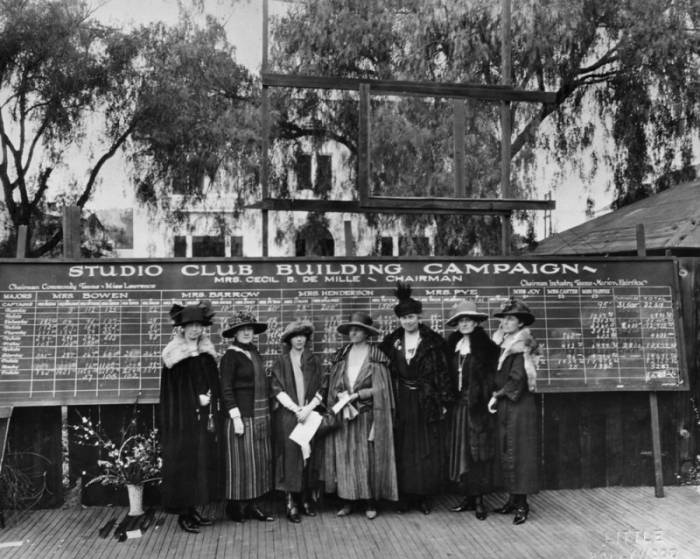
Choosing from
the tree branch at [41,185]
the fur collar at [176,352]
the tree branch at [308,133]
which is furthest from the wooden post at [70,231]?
the tree branch at [41,185]

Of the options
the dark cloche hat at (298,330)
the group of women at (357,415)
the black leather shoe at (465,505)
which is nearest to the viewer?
the group of women at (357,415)

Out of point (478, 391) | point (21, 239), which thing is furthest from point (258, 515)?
point (21, 239)

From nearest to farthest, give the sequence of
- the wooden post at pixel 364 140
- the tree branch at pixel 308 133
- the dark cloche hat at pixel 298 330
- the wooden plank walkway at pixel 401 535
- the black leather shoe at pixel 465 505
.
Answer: the wooden plank walkway at pixel 401 535 < the dark cloche hat at pixel 298 330 < the black leather shoe at pixel 465 505 < the wooden post at pixel 364 140 < the tree branch at pixel 308 133

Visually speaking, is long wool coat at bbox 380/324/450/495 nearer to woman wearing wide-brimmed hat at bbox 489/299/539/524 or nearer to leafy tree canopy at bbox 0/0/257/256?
woman wearing wide-brimmed hat at bbox 489/299/539/524

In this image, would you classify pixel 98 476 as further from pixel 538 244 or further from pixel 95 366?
pixel 538 244

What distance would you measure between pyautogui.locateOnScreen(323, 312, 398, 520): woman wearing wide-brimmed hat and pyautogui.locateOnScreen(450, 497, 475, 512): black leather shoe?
0.58 m

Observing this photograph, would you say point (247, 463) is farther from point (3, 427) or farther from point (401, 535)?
point (3, 427)

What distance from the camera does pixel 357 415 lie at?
5.26 meters

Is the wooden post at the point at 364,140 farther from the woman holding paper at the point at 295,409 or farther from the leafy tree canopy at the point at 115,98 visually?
the leafy tree canopy at the point at 115,98

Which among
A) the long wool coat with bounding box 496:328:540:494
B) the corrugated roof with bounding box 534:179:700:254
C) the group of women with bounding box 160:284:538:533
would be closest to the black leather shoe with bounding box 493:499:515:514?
the group of women with bounding box 160:284:538:533

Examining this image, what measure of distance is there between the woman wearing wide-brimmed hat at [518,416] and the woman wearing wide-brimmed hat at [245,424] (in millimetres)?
1772

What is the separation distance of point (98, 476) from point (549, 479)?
384 centimetres

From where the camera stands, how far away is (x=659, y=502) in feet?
18.4

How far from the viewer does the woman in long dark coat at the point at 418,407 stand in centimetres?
528
